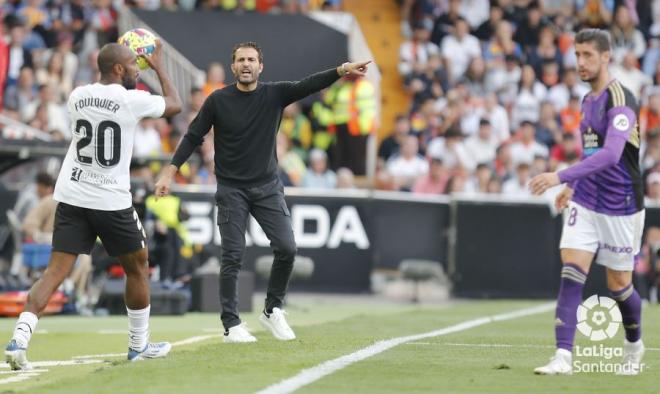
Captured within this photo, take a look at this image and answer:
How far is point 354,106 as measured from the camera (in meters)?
24.5

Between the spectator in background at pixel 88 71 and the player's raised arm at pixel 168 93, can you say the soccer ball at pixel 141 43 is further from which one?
the spectator in background at pixel 88 71

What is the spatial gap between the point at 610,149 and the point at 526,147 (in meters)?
15.4

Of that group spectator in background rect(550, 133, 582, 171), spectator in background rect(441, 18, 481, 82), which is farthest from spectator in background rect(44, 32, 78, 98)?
spectator in background rect(550, 133, 582, 171)

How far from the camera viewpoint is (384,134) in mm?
26141

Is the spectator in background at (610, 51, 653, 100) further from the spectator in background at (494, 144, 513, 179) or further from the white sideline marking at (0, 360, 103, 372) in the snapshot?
the white sideline marking at (0, 360, 103, 372)

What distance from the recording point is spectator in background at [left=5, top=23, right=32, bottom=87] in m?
23.5

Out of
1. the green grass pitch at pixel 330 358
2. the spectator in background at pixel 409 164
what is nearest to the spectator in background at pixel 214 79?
the spectator in background at pixel 409 164

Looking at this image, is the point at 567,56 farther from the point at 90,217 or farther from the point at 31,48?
the point at 90,217

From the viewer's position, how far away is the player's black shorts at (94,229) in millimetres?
9594

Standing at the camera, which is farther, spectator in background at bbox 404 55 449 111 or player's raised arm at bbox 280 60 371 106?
spectator in background at bbox 404 55 449 111

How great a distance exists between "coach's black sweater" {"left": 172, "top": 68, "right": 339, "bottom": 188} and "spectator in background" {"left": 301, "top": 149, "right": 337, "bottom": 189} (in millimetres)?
11115

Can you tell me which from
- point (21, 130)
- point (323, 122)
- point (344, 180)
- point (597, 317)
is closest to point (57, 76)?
point (21, 130)

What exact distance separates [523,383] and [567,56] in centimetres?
1900

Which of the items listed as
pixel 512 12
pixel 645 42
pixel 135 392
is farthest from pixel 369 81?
pixel 135 392
